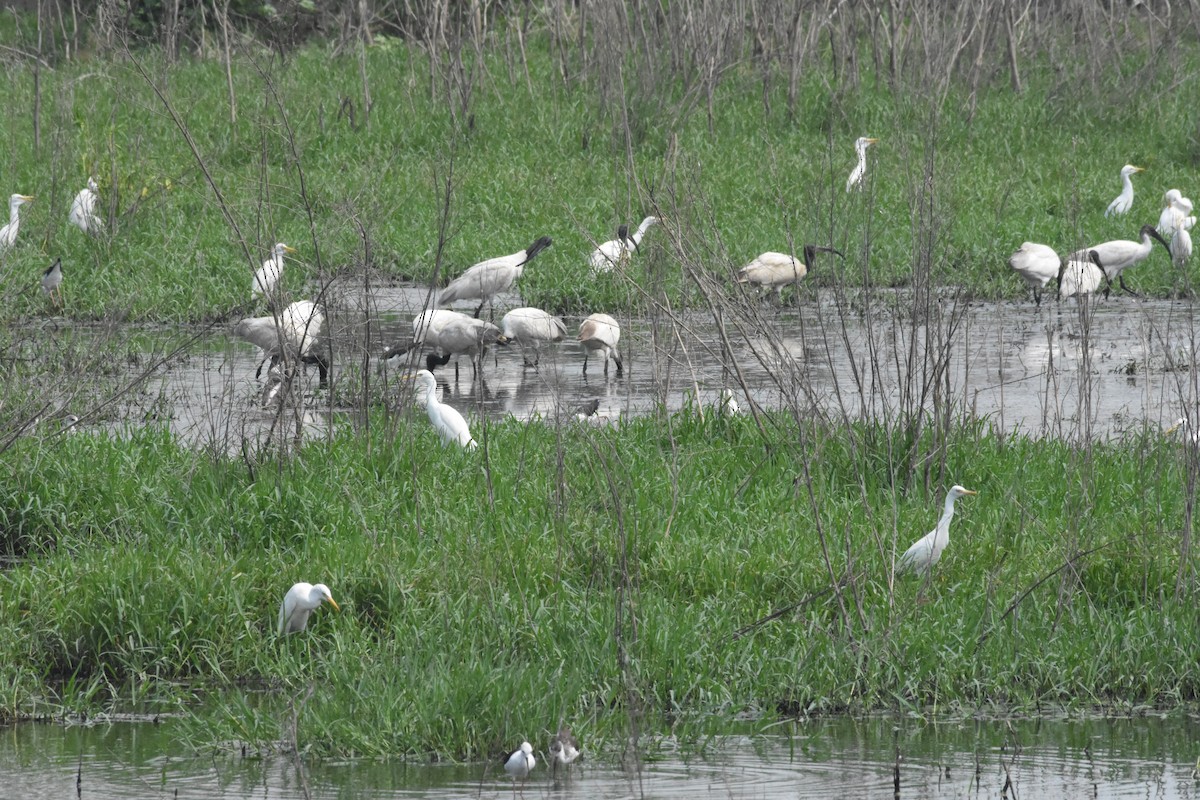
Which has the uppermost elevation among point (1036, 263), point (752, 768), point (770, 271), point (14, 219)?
point (14, 219)

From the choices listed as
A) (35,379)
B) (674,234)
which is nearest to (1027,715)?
(674,234)

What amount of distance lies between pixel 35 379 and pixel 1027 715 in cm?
468

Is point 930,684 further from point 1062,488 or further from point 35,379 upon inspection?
point 35,379

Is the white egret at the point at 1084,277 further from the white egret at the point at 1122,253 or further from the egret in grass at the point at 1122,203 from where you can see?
the egret in grass at the point at 1122,203

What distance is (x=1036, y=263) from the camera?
41.1 ft

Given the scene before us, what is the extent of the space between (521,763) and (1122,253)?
9673 mm

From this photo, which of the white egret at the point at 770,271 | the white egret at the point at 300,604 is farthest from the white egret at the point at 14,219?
the white egret at the point at 300,604

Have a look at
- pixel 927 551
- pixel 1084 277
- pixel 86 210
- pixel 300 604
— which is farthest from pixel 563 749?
pixel 86 210

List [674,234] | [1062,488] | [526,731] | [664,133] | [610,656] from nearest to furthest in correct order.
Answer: [526,731], [610,656], [674,234], [1062,488], [664,133]

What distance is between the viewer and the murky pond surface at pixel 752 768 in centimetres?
473

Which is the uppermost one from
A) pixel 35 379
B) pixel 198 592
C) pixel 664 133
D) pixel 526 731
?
pixel 664 133

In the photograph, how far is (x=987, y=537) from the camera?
6.55 meters

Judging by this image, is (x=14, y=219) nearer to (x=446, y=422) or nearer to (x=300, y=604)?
(x=446, y=422)

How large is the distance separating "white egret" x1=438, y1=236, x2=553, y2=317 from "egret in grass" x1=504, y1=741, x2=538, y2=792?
7495mm
